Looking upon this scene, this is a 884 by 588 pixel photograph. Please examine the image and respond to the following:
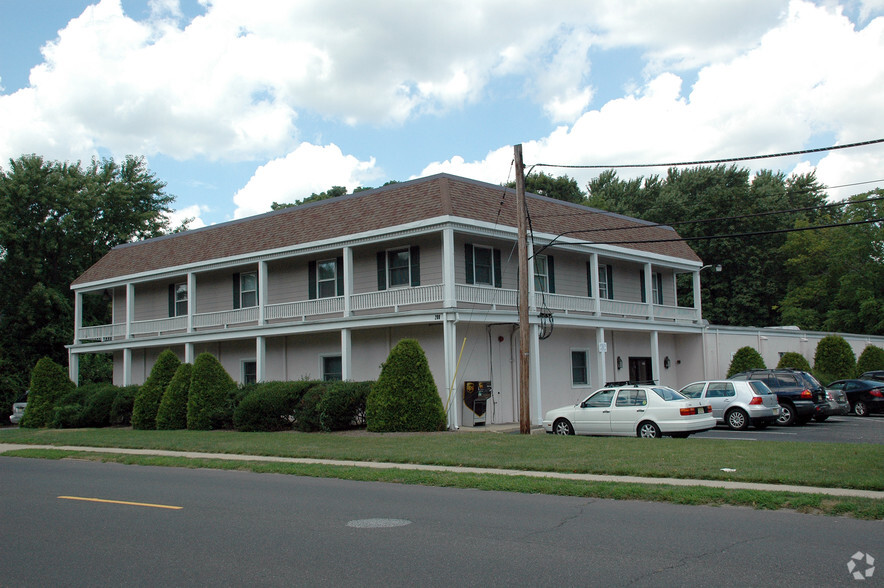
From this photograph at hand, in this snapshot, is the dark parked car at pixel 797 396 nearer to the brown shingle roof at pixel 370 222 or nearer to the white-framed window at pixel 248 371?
the brown shingle roof at pixel 370 222

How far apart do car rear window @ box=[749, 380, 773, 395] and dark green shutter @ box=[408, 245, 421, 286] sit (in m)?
10.6

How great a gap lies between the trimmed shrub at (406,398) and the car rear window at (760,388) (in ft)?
29.7

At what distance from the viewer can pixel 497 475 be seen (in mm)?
13914

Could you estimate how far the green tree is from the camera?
4284cm

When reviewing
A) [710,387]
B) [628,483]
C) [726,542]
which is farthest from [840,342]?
[726,542]

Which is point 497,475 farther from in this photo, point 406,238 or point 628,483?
point 406,238

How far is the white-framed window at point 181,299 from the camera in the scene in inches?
1350

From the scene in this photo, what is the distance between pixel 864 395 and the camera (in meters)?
29.6

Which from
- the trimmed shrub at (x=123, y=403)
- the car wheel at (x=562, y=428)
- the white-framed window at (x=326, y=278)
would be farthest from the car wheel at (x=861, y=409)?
the trimmed shrub at (x=123, y=403)

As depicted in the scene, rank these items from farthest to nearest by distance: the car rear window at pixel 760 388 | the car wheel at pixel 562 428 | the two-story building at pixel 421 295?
1. the two-story building at pixel 421 295
2. the car rear window at pixel 760 388
3. the car wheel at pixel 562 428

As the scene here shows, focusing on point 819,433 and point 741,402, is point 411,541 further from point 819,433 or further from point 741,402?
point 741,402

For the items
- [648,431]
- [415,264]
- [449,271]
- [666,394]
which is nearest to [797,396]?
[666,394]

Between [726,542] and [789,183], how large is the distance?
68759 millimetres

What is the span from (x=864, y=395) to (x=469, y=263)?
51.9ft
